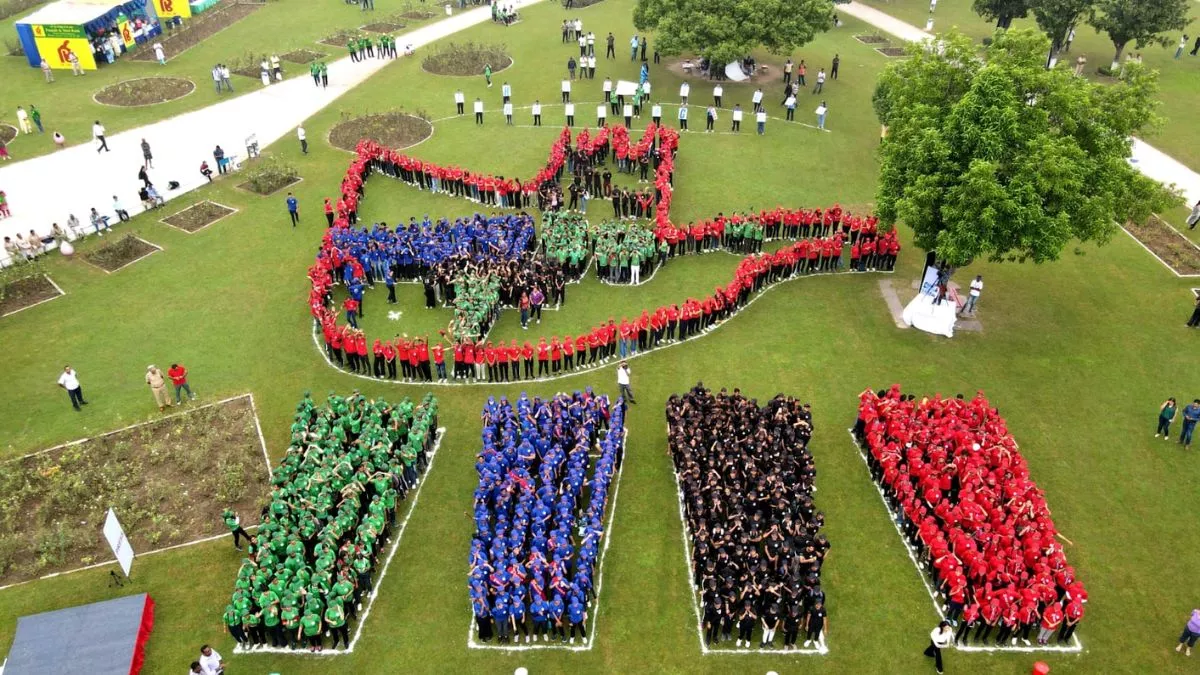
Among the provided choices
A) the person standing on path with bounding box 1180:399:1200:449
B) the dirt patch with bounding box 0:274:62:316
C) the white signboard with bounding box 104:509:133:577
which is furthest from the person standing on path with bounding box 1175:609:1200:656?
the dirt patch with bounding box 0:274:62:316

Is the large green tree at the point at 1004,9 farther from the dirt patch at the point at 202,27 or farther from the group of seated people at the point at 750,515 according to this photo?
the dirt patch at the point at 202,27

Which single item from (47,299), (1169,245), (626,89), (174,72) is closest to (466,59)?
(626,89)

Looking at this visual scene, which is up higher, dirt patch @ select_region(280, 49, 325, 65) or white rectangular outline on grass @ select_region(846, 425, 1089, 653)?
dirt patch @ select_region(280, 49, 325, 65)

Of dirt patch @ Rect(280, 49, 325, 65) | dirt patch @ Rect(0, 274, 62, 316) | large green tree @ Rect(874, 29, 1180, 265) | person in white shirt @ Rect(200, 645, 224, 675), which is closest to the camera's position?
person in white shirt @ Rect(200, 645, 224, 675)

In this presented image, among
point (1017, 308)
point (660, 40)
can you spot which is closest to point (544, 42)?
point (660, 40)

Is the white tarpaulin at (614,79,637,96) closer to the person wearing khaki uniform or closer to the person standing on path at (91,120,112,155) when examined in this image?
the person standing on path at (91,120,112,155)

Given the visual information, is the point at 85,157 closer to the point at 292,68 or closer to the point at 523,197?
the point at 292,68

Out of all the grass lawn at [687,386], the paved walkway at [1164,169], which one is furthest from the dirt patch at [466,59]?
the paved walkway at [1164,169]
